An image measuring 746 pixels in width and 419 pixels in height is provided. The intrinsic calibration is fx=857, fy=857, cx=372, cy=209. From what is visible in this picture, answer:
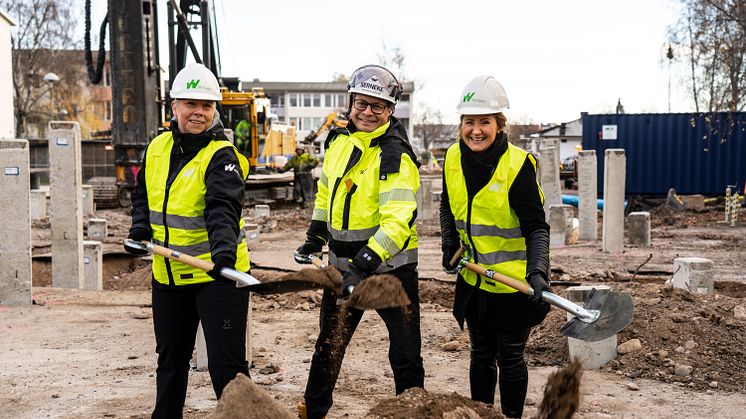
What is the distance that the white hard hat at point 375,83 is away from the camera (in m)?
4.45

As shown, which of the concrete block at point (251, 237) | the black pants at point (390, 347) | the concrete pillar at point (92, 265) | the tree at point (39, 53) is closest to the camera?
the black pants at point (390, 347)

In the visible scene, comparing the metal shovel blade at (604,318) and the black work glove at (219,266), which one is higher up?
the black work glove at (219,266)

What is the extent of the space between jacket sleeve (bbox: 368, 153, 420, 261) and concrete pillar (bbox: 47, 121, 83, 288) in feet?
19.6

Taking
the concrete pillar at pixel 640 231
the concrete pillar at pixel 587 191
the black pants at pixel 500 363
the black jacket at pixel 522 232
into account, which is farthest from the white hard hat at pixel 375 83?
the concrete pillar at pixel 640 231

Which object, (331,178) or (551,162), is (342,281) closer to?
(331,178)

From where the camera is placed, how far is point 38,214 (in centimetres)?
1997

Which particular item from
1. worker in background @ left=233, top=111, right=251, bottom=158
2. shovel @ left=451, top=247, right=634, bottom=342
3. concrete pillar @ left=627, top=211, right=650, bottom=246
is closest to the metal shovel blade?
shovel @ left=451, top=247, right=634, bottom=342

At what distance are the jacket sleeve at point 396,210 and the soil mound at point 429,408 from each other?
0.69 metres

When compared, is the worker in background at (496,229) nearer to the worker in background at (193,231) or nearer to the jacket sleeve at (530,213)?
the jacket sleeve at (530,213)

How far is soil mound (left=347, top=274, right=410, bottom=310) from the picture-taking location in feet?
13.4

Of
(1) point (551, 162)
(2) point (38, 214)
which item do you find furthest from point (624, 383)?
(2) point (38, 214)

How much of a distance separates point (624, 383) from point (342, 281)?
274 cm

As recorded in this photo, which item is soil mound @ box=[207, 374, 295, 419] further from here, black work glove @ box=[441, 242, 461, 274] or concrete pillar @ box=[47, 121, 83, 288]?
concrete pillar @ box=[47, 121, 83, 288]

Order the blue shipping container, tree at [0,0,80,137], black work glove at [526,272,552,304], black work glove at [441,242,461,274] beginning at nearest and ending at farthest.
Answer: black work glove at [526,272,552,304] < black work glove at [441,242,461,274] < the blue shipping container < tree at [0,0,80,137]
